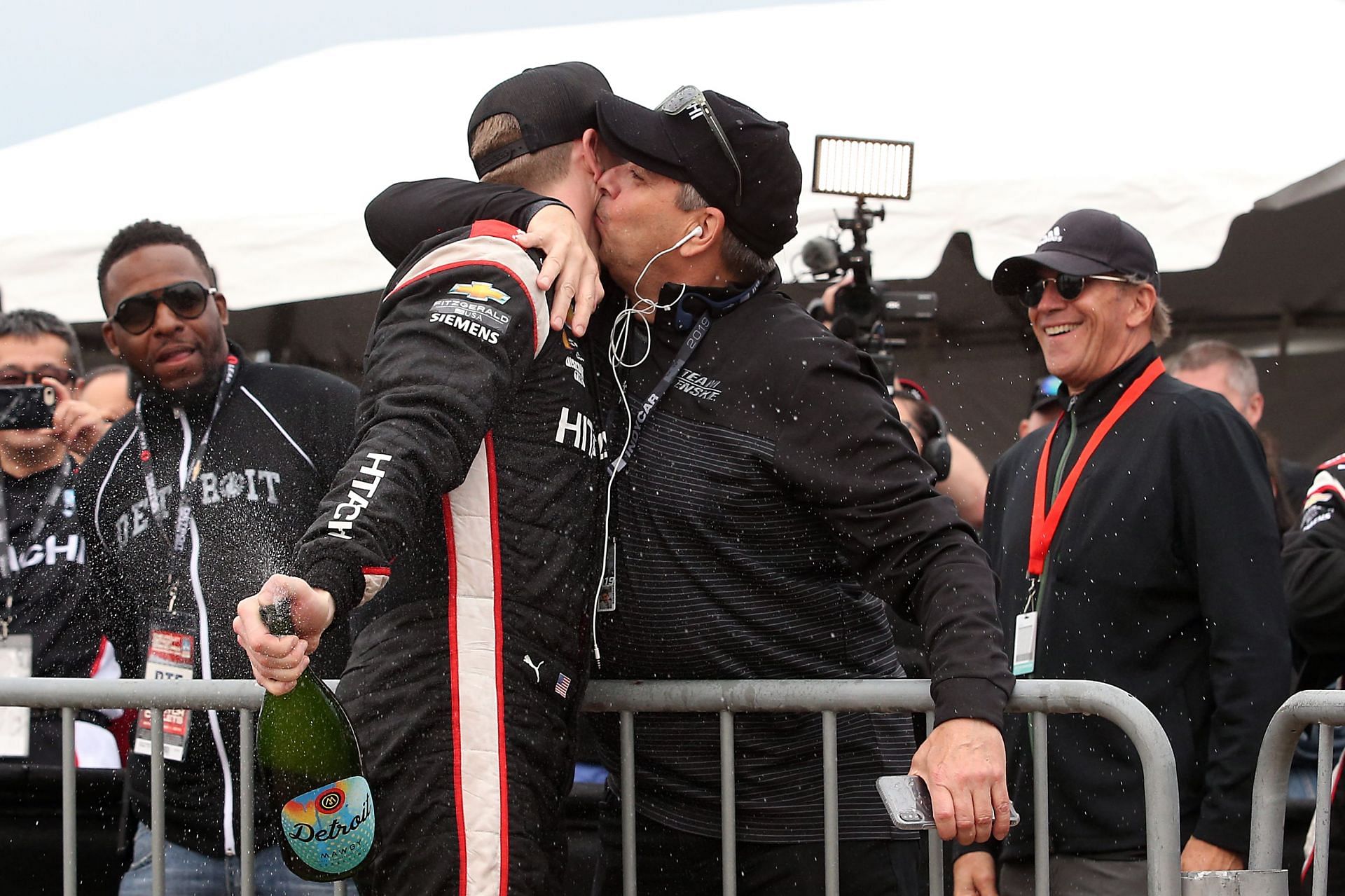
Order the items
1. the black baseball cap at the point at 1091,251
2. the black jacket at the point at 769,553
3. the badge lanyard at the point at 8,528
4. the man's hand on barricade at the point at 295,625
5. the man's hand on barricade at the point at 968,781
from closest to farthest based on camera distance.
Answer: the man's hand on barricade at the point at 295,625
the man's hand on barricade at the point at 968,781
the black jacket at the point at 769,553
the black baseball cap at the point at 1091,251
the badge lanyard at the point at 8,528

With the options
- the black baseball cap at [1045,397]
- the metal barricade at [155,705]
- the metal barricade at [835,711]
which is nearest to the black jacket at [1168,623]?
the metal barricade at [835,711]

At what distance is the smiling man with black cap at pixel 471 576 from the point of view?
1.83m

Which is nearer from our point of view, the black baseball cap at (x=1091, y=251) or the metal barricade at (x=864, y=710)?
the metal barricade at (x=864, y=710)

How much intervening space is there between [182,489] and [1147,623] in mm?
2213

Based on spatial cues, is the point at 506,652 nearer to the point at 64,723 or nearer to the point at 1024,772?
the point at 64,723

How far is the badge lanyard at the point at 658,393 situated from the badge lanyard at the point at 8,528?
2.50 meters

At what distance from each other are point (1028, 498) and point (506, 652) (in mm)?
1785

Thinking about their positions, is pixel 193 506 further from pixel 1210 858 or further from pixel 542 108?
pixel 1210 858

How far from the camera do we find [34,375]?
14.8 ft

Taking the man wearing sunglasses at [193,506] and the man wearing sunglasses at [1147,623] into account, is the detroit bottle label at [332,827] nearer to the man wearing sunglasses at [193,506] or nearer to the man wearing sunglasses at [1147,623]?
the man wearing sunglasses at [193,506]

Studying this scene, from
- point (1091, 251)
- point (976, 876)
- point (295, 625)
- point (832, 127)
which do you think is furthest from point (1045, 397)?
point (295, 625)

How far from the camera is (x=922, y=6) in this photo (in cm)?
736

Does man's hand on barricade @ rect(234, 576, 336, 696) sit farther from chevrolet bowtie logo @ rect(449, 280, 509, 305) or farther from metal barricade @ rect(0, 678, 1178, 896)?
metal barricade @ rect(0, 678, 1178, 896)

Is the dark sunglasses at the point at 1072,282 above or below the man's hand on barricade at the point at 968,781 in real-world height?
above
